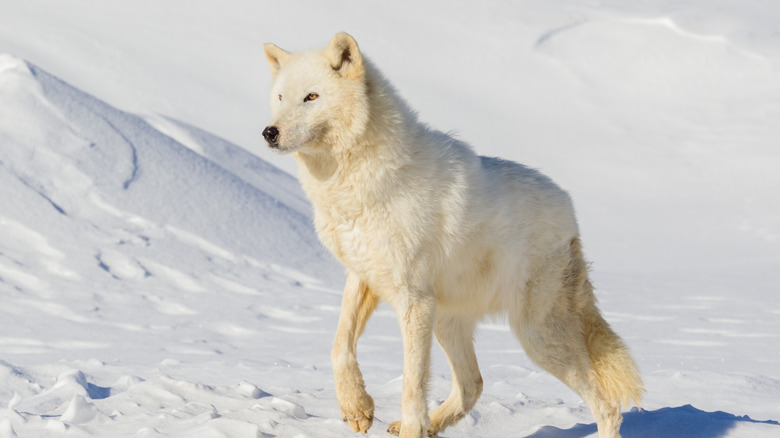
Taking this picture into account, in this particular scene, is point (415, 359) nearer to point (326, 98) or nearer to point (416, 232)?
point (416, 232)

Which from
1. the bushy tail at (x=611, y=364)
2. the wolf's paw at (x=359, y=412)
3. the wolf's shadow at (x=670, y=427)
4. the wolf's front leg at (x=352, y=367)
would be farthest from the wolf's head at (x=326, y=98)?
the wolf's shadow at (x=670, y=427)

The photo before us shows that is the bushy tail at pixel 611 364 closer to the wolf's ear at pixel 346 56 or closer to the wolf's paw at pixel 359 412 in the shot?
the wolf's paw at pixel 359 412

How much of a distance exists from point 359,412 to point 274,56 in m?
2.10

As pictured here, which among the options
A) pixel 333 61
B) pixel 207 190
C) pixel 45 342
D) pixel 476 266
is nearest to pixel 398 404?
pixel 476 266

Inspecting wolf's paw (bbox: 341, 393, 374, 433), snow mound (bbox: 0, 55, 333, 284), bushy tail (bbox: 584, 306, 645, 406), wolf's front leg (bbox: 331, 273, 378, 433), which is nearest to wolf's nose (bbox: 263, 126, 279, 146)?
wolf's front leg (bbox: 331, 273, 378, 433)

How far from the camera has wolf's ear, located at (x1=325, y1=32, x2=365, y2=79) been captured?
4230 millimetres

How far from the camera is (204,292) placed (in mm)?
14445

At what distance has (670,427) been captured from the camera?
515cm

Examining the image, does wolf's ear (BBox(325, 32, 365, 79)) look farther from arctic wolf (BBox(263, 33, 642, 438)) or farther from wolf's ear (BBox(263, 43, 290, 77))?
wolf's ear (BBox(263, 43, 290, 77))

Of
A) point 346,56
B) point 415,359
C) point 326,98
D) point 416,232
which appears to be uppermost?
point 346,56

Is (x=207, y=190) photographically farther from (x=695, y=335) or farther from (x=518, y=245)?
(x=518, y=245)

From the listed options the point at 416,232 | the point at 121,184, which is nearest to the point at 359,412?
the point at 416,232

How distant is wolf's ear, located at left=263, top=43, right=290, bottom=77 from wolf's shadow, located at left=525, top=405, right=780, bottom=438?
282 cm

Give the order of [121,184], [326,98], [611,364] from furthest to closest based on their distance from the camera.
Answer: [121,184] < [611,364] < [326,98]
